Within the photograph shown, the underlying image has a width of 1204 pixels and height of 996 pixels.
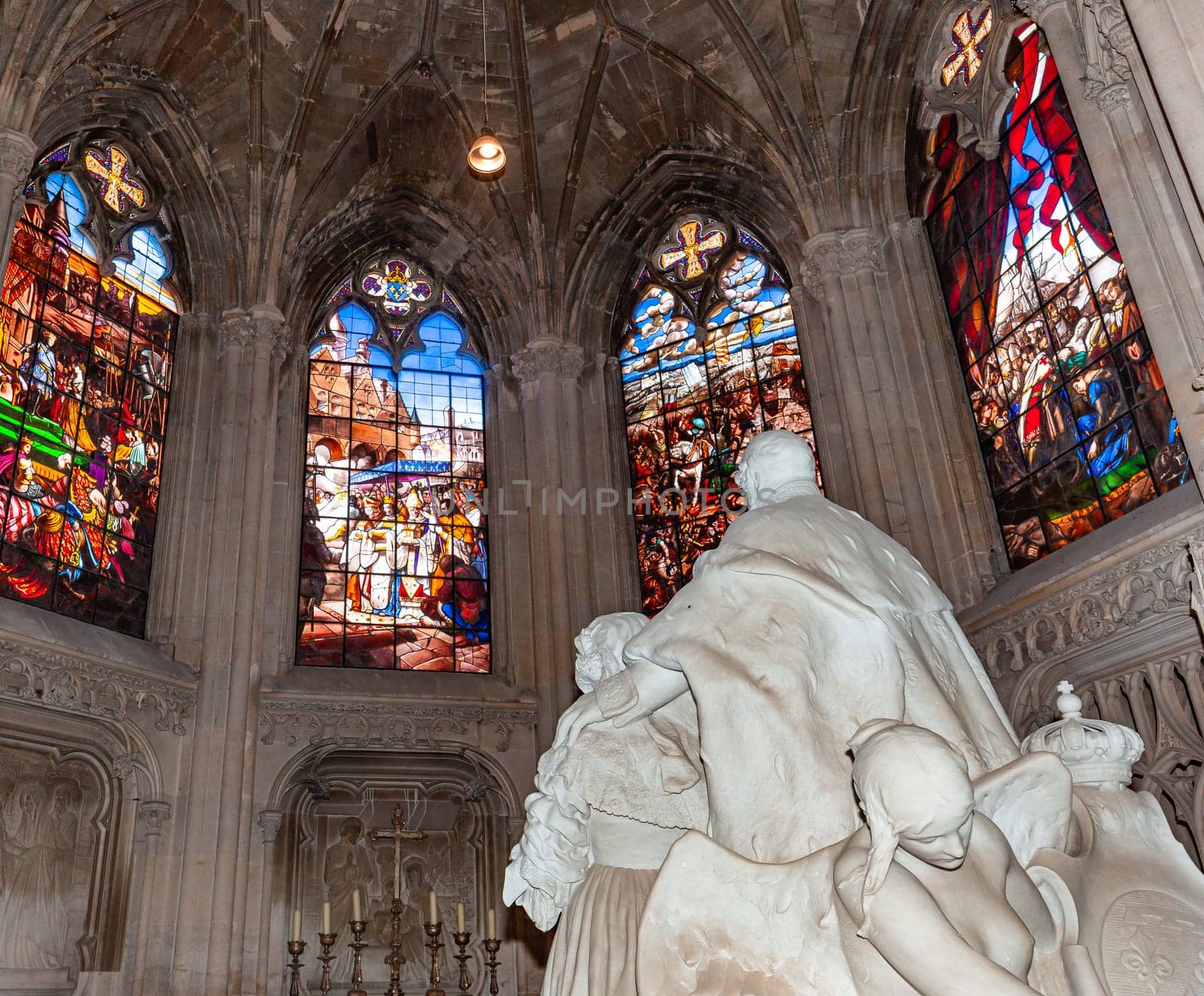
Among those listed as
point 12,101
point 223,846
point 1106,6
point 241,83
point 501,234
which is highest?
point 241,83

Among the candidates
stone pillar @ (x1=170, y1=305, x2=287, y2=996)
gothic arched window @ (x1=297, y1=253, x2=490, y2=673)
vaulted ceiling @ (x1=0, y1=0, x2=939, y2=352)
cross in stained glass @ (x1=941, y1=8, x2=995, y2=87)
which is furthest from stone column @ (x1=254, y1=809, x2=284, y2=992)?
cross in stained glass @ (x1=941, y1=8, x2=995, y2=87)

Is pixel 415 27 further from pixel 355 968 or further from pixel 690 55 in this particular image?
pixel 355 968

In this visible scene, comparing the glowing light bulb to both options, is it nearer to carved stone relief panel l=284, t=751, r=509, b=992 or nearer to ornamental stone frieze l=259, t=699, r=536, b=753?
ornamental stone frieze l=259, t=699, r=536, b=753

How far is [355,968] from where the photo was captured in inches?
302

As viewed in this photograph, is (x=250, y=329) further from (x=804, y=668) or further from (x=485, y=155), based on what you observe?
(x=804, y=668)

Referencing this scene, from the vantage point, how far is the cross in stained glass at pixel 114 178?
1091 cm

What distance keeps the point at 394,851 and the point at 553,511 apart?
3392 millimetres

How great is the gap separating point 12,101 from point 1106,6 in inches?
304

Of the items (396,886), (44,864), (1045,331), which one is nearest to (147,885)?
(44,864)

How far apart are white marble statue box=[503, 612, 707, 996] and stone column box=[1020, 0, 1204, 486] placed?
4.24 metres

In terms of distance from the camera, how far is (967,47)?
33.6 ft

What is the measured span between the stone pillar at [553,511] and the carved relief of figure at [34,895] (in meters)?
3.91

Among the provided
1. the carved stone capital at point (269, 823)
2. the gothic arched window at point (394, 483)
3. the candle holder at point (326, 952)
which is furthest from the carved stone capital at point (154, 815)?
the gothic arched window at point (394, 483)

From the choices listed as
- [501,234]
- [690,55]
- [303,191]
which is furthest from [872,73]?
[303,191]
